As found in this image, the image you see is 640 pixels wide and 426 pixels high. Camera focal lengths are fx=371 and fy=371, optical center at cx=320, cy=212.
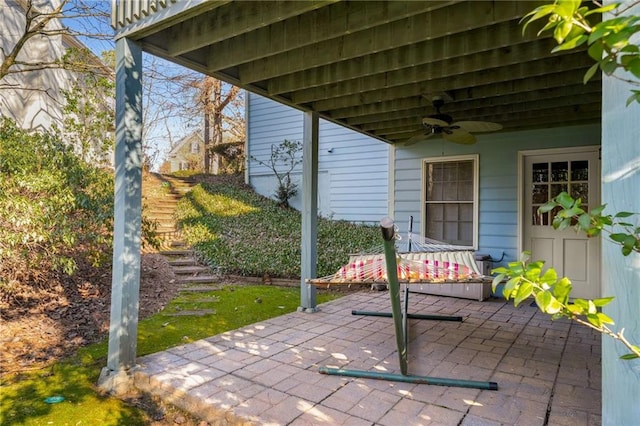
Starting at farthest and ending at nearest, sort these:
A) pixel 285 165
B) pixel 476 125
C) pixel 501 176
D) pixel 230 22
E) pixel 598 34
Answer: pixel 285 165, pixel 501 176, pixel 476 125, pixel 230 22, pixel 598 34

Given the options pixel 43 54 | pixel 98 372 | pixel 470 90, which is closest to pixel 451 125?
pixel 470 90

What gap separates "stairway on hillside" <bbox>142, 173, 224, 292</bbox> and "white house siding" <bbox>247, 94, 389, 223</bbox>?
2.99m

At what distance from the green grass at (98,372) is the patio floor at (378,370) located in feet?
0.91

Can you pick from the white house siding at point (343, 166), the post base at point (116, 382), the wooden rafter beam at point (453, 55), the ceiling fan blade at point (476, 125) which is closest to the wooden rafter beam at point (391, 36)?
the wooden rafter beam at point (453, 55)

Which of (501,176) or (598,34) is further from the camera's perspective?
(501,176)

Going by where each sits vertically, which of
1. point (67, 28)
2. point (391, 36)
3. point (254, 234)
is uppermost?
point (67, 28)

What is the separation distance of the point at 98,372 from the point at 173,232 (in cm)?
577

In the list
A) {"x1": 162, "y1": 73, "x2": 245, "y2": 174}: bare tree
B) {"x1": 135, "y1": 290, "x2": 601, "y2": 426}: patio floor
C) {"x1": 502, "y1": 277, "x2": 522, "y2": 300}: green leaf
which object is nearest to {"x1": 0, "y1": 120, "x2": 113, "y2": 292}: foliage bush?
{"x1": 135, "y1": 290, "x2": 601, "y2": 426}: patio floor

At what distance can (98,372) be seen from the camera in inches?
115

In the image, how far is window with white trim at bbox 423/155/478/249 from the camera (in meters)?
5.87

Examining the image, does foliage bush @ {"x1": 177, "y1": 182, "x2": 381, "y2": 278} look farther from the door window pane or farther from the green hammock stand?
the green hammock stand

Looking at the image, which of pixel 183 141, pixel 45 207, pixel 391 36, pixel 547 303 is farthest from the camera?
pixel 183 141

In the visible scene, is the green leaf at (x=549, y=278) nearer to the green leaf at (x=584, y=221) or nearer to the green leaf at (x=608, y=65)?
→ the green leaf at (x=584, y=221)

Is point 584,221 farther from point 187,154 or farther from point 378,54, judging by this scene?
point 187,154
